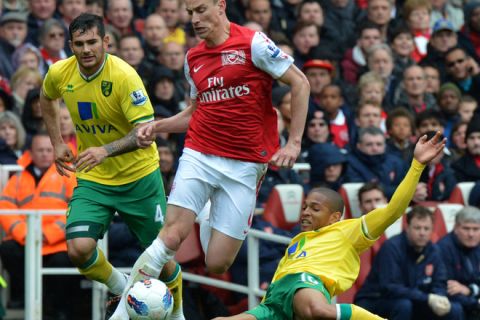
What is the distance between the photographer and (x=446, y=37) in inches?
754

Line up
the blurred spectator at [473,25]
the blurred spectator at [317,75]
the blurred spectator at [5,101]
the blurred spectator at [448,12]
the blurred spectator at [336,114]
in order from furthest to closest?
the blurred spectator at [448,12]
the blurred spectator at [473,25]
the blurred spectator at [317,75]
the blurred spectator at [336,114]
the blurred spectator at [5,101]

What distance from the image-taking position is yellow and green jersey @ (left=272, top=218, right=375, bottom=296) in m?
11.2

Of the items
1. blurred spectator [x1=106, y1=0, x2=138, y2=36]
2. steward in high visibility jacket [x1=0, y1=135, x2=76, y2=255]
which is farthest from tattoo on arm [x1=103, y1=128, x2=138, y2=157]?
blurred spectator [x1=106, y1=0, x2=138, y2=36]

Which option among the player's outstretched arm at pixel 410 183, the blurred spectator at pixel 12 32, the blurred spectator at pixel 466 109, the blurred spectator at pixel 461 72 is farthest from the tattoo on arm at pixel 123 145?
the blurred spectator at pixel 461 72

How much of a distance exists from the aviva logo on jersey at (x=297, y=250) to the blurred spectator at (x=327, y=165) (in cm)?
360

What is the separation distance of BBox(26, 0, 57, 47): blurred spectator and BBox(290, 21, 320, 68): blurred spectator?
296cm

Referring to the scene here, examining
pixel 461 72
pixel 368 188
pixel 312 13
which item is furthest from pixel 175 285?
pixel 461 72

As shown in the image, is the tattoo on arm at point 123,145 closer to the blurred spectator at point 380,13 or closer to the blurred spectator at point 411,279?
the blurred spectator at point 411,279

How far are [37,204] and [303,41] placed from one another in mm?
5159

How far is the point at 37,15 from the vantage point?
17.5 m

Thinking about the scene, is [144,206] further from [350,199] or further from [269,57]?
[350,199]

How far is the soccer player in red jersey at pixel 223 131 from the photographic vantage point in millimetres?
11180

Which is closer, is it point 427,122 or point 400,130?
point 400,130

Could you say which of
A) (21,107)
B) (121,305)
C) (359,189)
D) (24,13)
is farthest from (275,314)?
(24,13)
